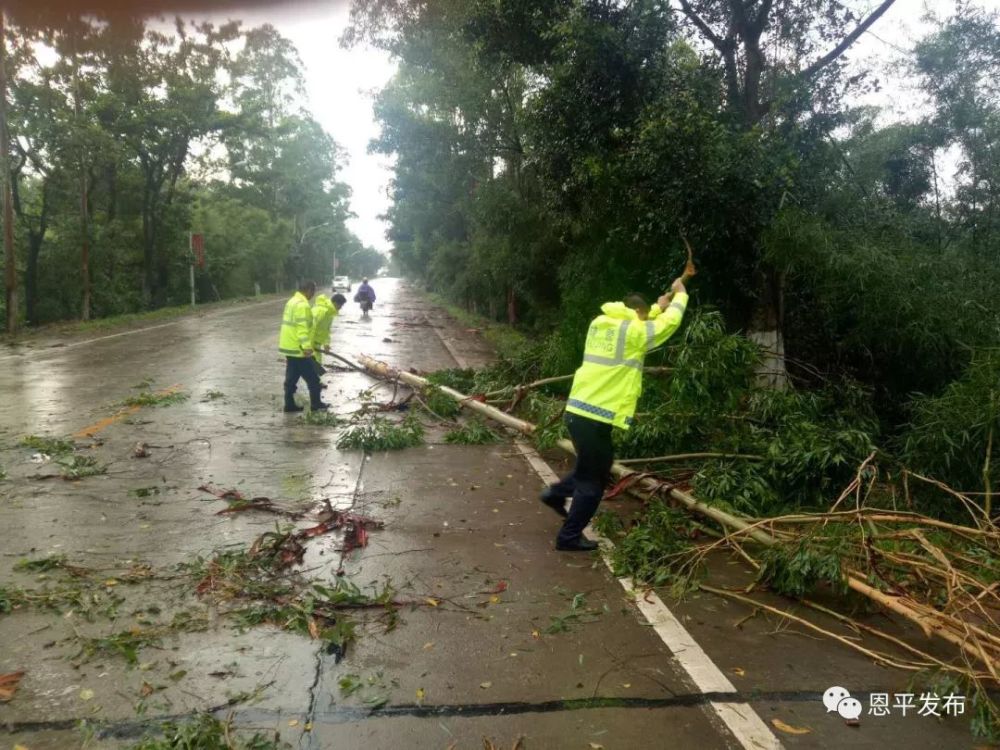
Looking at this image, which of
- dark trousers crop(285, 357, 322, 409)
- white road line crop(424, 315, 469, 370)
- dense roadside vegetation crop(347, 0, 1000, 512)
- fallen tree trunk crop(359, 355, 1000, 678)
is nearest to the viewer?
fallen tree trunk crop(359, 355, 1000, 678)

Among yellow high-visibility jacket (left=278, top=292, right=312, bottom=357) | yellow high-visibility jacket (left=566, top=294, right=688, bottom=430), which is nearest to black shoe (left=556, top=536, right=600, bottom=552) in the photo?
yellow high-visibility jacket (left=566, top=294, right=688, bottom=430)

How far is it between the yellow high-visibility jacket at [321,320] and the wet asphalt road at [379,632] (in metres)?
2.72

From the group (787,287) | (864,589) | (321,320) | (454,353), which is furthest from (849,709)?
(454,353)

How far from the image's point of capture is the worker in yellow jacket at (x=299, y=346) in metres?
9.70

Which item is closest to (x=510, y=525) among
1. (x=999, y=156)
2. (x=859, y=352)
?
(x=859, y=352)

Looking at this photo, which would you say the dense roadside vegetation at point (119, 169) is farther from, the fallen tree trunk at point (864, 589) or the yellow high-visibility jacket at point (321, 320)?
the fallen tree trunk at point (864, 589)

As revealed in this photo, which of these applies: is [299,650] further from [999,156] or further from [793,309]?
[999,156]

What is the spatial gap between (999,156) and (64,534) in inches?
680

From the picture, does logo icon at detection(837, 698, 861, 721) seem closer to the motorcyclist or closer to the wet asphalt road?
the wet asphalt road

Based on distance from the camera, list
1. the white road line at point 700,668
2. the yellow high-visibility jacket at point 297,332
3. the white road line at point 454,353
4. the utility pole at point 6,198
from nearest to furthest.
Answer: the white road line at point 700,668, the yellow high-visibility jacket at point 297,332, the white road line at point 454,353, the utility pole at point 6,198

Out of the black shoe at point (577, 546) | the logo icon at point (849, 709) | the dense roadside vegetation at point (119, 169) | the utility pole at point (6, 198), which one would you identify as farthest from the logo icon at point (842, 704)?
the utility pole at point (6, 198)

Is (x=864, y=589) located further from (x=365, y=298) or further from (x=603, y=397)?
(x=365, y=298)

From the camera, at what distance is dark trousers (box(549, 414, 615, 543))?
16.6 feet

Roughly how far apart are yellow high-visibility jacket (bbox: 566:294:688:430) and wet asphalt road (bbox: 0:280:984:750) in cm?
104
